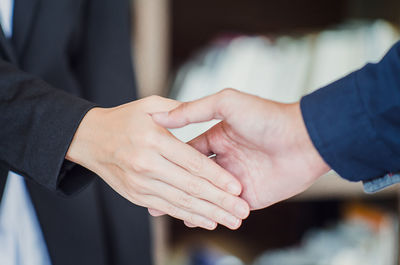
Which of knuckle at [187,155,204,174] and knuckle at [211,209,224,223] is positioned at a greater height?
knuckle at [187,155,204,174]

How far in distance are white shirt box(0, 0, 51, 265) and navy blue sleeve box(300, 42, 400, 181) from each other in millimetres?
423

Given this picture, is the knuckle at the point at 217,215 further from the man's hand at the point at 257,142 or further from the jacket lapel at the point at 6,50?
the jacket lapel at the point at 6,50

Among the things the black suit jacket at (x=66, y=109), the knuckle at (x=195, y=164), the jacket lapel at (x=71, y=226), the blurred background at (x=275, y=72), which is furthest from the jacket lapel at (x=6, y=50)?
the blurred background at (x=275, y=72)

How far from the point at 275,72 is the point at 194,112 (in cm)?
67

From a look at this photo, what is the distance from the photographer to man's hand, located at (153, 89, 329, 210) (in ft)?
2.04

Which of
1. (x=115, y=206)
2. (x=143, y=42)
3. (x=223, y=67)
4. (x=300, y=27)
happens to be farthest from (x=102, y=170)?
(x=300, y=27)

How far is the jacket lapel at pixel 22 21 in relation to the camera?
2.43ft

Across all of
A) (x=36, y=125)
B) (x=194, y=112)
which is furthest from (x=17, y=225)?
(x=194, y=112)

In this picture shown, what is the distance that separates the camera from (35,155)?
60 cm

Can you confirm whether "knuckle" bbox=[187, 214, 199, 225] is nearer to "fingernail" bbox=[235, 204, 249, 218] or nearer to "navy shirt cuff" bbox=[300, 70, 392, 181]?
"fingernail" bbox=[235, 204, 249, 218]

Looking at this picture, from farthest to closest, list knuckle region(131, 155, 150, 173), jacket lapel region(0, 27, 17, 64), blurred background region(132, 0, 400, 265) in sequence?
blurred background region(132, 0, 400, 265) → jacket lapel region(0, 27, 17, 64) → knuckle region(131, 155, 150, 173)

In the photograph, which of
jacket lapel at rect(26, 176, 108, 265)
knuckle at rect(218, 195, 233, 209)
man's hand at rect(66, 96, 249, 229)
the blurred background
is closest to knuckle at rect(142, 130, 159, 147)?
man's hand at rect(66, 96, 249, 229)

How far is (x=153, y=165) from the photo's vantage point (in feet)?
1.94

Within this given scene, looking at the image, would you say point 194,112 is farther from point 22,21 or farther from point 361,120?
point 22,21
